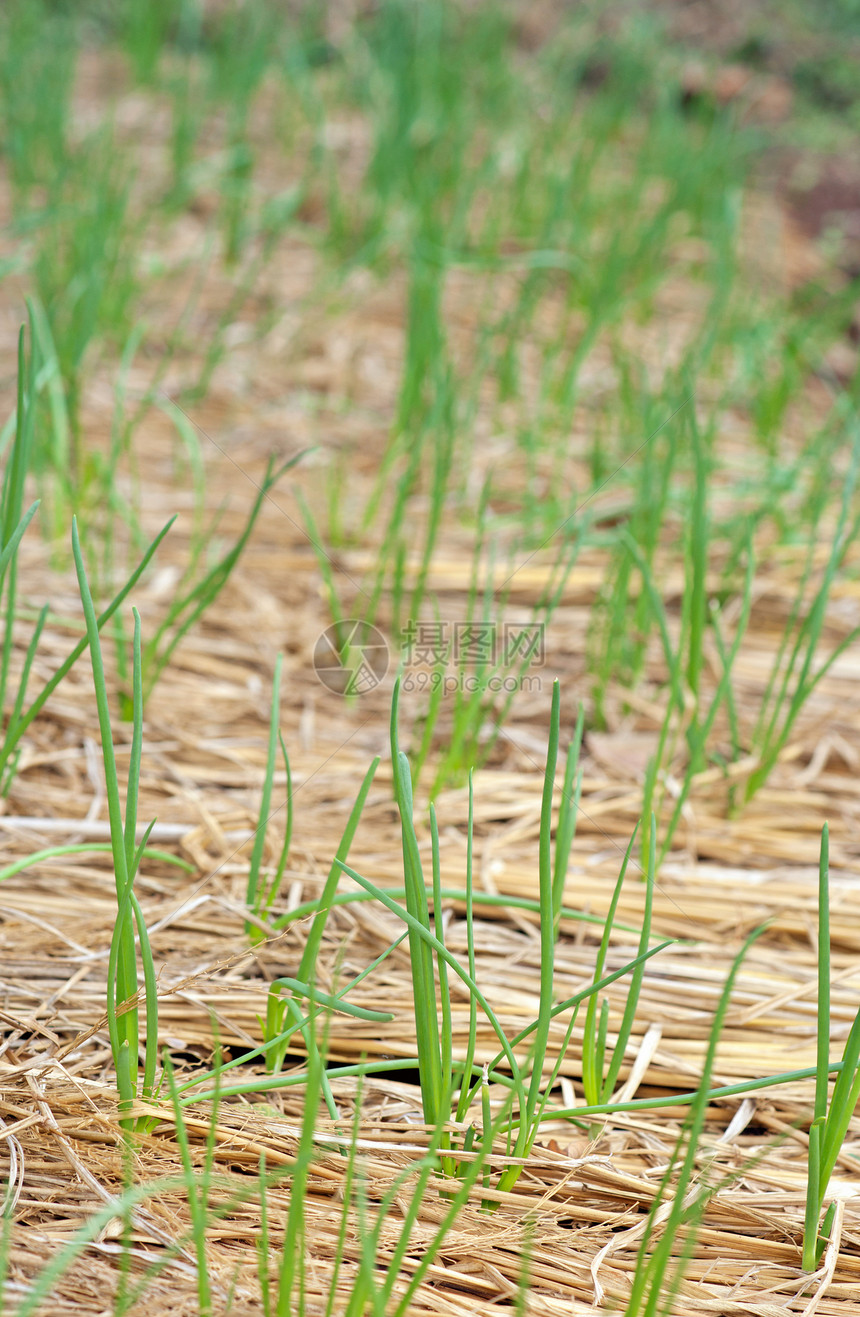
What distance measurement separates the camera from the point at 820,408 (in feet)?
8.14

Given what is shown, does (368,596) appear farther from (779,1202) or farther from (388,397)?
(779,1202)

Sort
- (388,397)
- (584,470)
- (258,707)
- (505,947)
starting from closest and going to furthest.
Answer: (505,947), (258,707), (584,470), (388,397)

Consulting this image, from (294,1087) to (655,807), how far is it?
571 mm

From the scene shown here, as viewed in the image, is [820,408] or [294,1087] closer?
[294,1087]

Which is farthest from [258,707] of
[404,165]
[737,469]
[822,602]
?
[404,165]

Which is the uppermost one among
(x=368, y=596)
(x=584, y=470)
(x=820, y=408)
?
(x=820, y=408)

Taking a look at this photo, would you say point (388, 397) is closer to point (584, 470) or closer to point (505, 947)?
point (584, 470)

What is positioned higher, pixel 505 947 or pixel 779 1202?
pixel 505 947

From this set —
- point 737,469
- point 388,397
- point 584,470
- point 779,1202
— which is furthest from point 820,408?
point 779,1202

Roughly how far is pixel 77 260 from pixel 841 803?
1.68 metres

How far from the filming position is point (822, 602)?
113 centimetres

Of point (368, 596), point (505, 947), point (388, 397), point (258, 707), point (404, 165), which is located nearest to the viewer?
point (505, 947)

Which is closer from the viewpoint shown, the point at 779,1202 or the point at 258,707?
the point at 779,1202

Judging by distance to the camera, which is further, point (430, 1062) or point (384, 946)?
point (384, 946)
